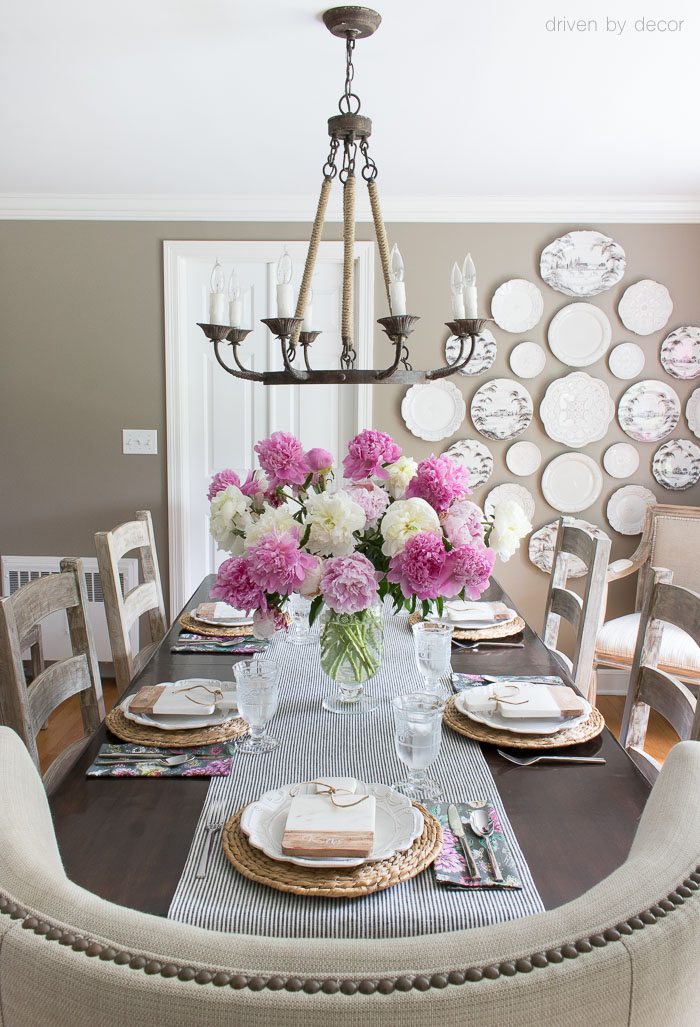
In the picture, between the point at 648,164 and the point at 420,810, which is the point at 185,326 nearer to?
the point at 648,164

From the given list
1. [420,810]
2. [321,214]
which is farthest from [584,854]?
[321,214]

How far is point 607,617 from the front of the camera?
388 cm

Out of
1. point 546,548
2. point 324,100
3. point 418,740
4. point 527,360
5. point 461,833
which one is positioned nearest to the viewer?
point 461,833

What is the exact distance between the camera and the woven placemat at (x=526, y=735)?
143cm

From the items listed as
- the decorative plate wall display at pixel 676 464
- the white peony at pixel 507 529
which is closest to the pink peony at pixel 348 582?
the white peony at pixel 507 529

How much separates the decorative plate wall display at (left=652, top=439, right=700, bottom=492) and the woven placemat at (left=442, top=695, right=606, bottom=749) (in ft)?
8.02

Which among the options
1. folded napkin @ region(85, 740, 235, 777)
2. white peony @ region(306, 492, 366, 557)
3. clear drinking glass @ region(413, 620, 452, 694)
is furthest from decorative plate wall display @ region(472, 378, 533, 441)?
folded napkin @ region(85, 740, 235, 777)

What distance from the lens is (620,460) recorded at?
3723 mm

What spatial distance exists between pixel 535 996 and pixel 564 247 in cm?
361

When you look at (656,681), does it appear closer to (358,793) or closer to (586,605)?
(586,605)

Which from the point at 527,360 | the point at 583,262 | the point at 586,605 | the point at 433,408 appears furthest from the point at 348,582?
the point at 583,262

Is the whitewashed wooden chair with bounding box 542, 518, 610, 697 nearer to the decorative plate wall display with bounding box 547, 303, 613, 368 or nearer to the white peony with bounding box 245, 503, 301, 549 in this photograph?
the white peony with bounding box 245, 503, 301, 549

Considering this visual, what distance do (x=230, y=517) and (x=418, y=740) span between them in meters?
0.54

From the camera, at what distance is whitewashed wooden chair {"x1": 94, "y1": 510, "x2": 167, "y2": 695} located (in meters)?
2.15
